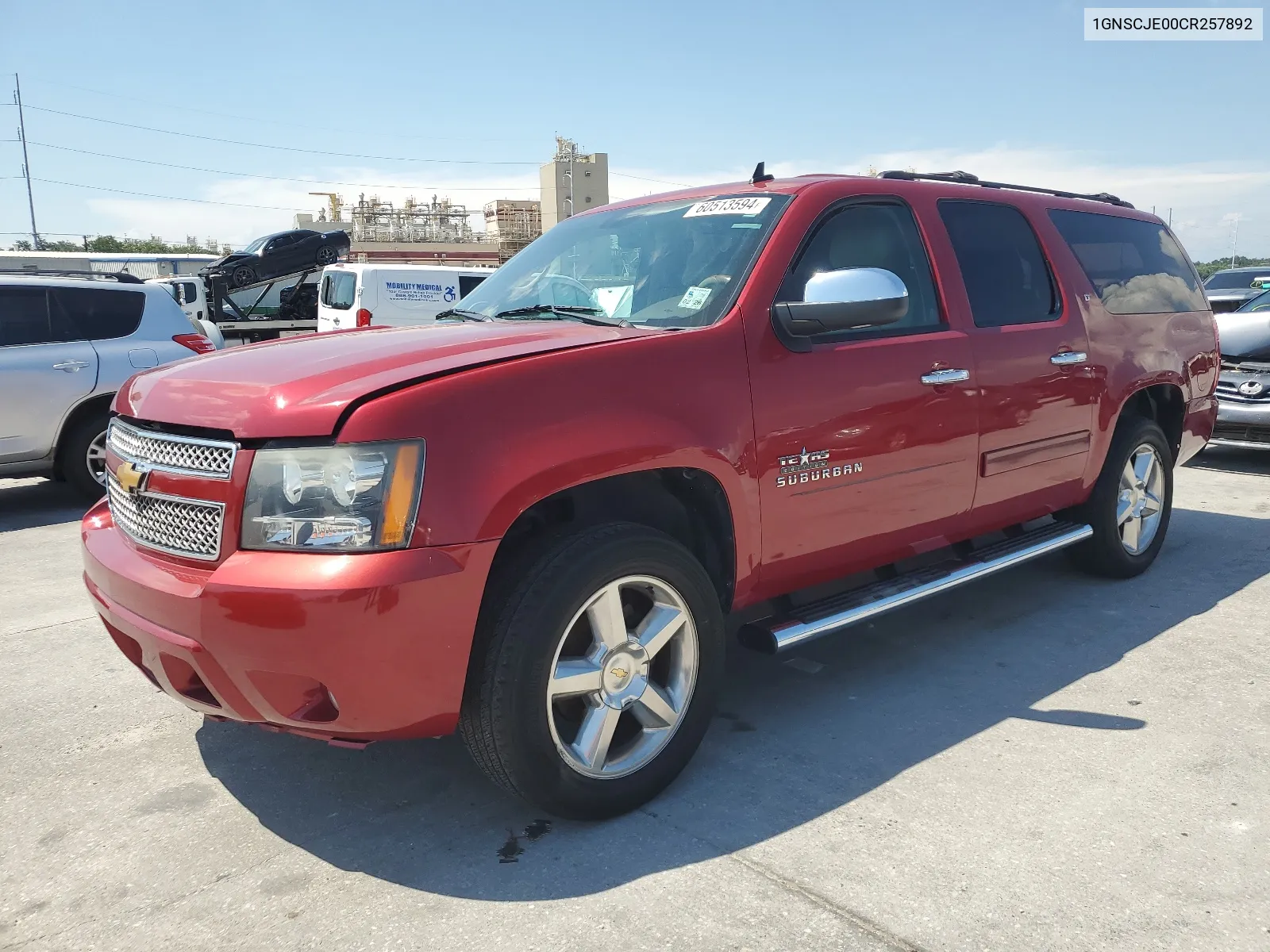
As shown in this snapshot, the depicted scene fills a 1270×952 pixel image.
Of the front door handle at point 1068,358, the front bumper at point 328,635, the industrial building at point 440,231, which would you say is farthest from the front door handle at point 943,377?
the industrial building at point 440,231

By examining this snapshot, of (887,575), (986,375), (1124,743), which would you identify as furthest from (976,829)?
(986,375)

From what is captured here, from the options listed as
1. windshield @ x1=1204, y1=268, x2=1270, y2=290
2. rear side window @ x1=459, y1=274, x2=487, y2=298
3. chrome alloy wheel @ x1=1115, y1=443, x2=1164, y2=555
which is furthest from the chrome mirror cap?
windshield @ x1=1204, y1=268, x2=1270, y2=290

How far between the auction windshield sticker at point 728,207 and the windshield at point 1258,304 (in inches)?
302

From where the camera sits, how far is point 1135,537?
5.00m

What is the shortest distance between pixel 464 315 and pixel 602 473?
1.41 metres

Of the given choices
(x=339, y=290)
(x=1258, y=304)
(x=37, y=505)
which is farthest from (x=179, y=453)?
(x=339, y=290)

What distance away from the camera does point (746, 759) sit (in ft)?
10.2

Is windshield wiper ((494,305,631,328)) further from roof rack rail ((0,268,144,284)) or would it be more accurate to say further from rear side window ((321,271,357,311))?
rear side window ((321,271,357,311))

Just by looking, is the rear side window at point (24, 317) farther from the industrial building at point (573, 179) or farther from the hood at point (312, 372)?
the industrial building at point (573, 179)

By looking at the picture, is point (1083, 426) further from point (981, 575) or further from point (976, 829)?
point (976, 829)

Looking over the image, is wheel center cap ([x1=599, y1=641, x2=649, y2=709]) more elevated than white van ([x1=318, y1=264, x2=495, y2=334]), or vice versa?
white van ([x1=318, y1=264, x2=495, y2=334])

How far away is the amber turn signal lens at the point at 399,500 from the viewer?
228cm

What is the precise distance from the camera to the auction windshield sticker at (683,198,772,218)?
3.41 metres

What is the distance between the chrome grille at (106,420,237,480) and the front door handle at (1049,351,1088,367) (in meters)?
3.32
